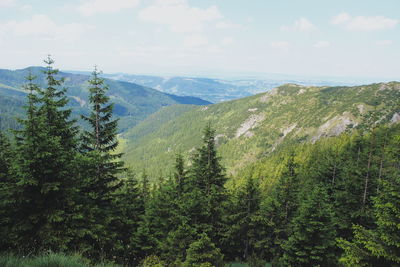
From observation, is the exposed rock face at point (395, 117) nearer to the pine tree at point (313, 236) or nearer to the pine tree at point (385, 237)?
the pine tree at point (313, 236)

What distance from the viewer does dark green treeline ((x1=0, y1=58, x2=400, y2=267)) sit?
11.6 metres

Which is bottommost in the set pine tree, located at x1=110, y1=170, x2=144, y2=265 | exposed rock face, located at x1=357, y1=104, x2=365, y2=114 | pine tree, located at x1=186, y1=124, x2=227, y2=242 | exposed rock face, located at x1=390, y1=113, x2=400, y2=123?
pine tree, located at x1=110, y1=170, x2=144, y2=265

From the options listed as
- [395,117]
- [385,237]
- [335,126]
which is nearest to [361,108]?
[335,126]

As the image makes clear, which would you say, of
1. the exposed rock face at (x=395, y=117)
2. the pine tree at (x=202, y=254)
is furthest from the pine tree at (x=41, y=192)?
the exposed rock face at (x=395, y=117)

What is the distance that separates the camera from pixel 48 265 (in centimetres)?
567

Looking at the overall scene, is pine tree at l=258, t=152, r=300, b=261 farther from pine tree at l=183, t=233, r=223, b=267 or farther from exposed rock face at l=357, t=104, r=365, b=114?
exposed rock face at l=357, t=104, r=365, b=114

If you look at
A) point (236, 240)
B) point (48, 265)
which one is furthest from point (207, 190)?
point (48, 265)

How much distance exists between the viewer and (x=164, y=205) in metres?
25.2

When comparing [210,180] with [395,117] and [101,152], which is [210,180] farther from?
[395,117]

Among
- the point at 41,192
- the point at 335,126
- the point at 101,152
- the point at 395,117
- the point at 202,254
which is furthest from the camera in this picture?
the point at 335,126

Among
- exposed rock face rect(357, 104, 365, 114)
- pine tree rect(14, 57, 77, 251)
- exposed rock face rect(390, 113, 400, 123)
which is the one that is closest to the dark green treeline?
pine tree rect(14, 57, 77, 251)

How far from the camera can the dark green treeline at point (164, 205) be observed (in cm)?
1163

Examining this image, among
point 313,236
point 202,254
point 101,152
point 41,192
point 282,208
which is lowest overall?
point 282,208

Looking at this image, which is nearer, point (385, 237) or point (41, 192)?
point (41, 192)
